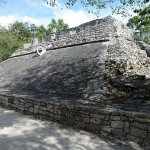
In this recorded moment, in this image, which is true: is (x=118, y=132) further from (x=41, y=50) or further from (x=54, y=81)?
(x=41, y=50)

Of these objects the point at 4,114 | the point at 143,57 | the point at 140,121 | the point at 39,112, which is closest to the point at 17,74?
the point at 4,114

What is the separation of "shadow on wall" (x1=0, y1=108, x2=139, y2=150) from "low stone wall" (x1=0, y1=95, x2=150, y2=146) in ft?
0.90

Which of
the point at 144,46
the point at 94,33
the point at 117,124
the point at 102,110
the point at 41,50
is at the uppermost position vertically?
the point at 94,33

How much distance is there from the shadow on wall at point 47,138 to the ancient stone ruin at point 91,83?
39 cm

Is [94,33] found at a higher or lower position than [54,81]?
higher

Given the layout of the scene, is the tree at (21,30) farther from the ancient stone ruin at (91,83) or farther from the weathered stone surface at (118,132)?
the weathered stone surface at (118,132)

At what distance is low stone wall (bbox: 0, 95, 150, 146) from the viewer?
211 inches

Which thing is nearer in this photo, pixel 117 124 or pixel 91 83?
pixel 117 124

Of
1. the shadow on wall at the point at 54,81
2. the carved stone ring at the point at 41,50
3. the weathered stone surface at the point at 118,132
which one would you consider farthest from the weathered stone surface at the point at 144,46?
the weathered stone surface at the point at 118,132

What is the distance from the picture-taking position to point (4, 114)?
901 cm

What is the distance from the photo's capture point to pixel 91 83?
8.20m

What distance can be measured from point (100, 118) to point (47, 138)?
1440mm

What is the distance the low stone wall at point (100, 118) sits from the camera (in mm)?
5371

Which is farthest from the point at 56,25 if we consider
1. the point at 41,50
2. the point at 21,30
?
the point at 41,50
